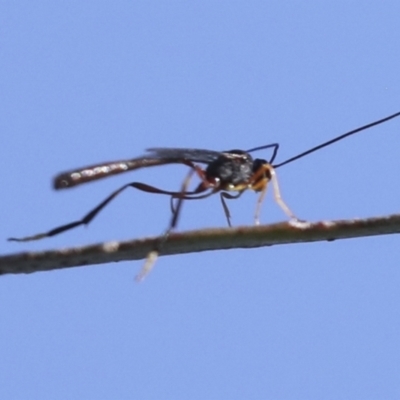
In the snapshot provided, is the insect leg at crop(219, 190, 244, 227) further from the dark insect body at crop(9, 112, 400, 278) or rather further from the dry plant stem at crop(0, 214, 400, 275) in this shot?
the dry plant stem at crop(0, 214, 400, 275)

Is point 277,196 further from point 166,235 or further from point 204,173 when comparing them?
point 166,235

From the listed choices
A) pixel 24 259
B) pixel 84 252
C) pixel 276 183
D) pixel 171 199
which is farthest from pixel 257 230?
pixel 276 183

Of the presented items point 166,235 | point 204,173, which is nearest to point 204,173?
point 204,173


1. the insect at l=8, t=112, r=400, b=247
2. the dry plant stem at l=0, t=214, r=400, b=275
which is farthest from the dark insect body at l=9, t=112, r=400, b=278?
the dry plant stem at l=0, t=214, r=400, b=275

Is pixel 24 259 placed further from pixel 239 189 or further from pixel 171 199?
pixel 239 189

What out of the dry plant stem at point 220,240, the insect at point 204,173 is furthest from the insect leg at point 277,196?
the dry plant stem at point 220,240

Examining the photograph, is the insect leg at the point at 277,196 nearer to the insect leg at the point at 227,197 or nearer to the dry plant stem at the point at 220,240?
the insect leg at the point at 227,197
